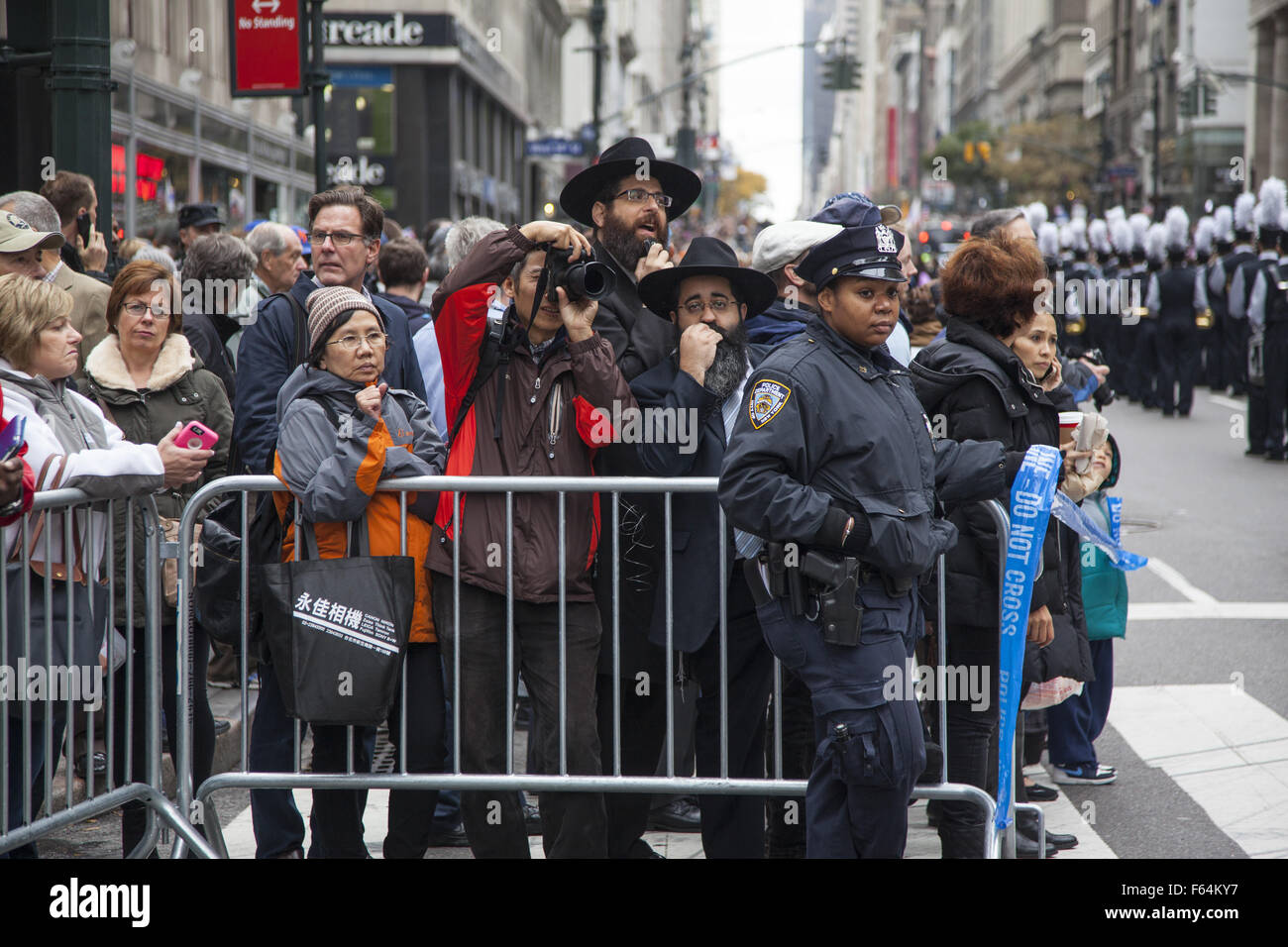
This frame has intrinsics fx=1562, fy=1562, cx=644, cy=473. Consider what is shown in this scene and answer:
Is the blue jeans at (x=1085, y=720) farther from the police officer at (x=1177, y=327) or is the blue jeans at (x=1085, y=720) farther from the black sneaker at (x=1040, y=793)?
the police officer at (x=1177, y=327)

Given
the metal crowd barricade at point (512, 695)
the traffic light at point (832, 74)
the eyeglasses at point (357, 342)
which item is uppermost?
the traffic light at point (832, 74)

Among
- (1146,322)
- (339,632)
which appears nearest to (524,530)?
(339,632)

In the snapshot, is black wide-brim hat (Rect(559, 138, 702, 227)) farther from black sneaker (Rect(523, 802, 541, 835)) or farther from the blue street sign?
the blue street sign

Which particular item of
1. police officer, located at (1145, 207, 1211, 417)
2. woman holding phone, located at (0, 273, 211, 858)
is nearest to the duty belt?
woman holding phone, located at (0, 273, 211, 858)

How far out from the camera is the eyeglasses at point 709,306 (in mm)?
4793

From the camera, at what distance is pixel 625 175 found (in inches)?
202

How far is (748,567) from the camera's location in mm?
4352

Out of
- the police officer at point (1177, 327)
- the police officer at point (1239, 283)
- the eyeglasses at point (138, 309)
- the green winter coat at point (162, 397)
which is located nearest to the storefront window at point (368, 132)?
the police officer at point (1177, 327)

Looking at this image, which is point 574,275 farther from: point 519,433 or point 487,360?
point 519,433

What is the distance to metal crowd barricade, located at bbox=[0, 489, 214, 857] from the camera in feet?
14.6

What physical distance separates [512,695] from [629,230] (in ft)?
5.11

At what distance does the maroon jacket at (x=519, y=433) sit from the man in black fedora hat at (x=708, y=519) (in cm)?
18
